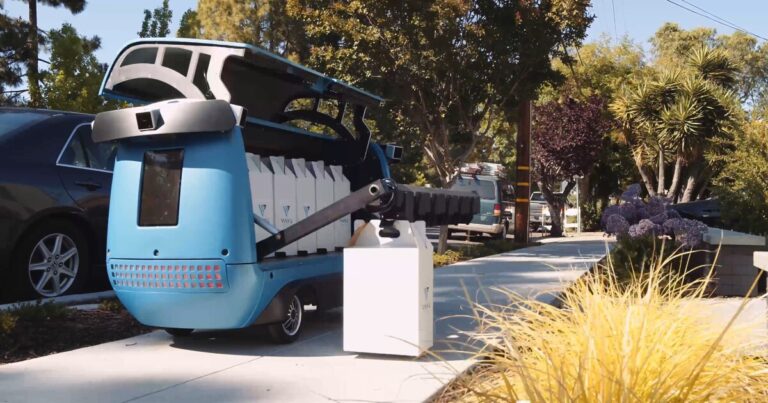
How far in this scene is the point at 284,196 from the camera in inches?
245

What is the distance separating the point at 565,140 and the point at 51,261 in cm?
2526

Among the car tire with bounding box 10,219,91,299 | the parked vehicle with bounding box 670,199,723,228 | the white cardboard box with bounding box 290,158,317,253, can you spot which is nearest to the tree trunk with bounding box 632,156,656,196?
the parked vehicle with bounding box 670,199,723,228

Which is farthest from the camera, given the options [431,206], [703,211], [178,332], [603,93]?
[603,93]

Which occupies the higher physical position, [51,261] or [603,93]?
[603,93]

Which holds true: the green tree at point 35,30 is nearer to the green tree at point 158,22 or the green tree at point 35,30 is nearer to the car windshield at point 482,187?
the green tree at point 158,22

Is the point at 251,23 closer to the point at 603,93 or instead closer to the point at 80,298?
the point at 603,93

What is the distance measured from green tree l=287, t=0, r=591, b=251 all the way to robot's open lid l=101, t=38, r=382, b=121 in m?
6.17

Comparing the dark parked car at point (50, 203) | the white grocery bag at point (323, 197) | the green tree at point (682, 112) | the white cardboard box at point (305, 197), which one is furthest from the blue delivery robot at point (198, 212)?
the green tree at point (682, 112)

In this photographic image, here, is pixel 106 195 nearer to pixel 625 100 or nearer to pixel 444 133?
pixel 444 133

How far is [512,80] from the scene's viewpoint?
14.9 metres

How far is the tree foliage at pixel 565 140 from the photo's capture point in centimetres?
2961

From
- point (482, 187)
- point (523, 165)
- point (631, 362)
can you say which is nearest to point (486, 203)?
point (482, 187)

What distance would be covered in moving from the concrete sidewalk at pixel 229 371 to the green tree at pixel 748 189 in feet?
20.8

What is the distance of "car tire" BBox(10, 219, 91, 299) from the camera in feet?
21.0
